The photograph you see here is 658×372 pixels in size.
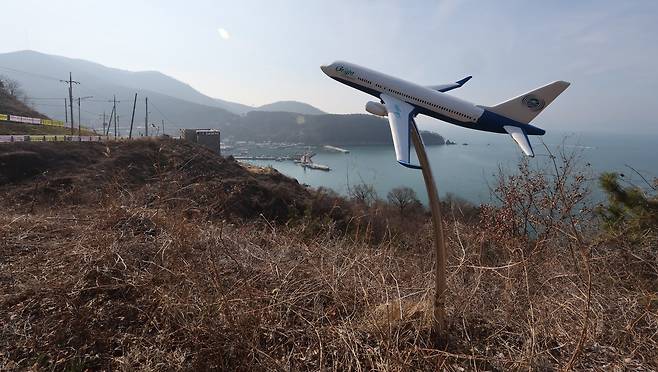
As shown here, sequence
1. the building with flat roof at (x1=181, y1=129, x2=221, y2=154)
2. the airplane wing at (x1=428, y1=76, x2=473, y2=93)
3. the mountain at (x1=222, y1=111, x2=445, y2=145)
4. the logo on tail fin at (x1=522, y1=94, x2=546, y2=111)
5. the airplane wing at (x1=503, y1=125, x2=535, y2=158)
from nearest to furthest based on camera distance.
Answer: the airplane wing at (x1=503, y1=125, x2=535, y2=158) < the logo on tail fin at (x1=522, y1=94, x2=546, y2=111) < the airplane wing at (x1=428, y1=76, x2=473, y2=93) < the building with flat roof at (x1=181, y1=129, x2=221, y2=154) < the mountain at (x1=222, y1=111, x2=445, y2=145)

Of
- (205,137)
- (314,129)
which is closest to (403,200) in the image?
(205,137)

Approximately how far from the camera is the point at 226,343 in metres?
3.13

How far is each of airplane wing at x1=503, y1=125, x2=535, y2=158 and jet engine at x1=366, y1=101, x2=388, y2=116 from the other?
1098mm

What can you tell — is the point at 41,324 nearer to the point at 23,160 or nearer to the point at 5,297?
the point at 5,297

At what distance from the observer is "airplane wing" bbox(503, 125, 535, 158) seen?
2.86 meters

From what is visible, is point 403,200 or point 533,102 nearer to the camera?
point 533,102

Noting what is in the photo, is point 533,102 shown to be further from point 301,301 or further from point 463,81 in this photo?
point 301,301

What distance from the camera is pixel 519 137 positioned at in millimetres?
2961

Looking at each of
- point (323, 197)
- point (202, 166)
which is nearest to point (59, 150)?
point (202, 166)

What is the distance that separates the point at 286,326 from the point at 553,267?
13.3 feet

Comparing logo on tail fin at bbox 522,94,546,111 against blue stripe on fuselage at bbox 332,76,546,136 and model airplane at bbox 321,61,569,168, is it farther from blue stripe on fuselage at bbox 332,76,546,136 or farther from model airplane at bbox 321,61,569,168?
blue stripe on fuselage at bbox 332,76,546,136

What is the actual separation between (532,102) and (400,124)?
4.08 ft

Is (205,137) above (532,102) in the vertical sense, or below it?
below

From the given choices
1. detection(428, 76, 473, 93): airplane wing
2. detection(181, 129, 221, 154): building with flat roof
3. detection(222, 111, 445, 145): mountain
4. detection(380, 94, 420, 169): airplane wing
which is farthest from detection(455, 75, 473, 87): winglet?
detection(222, 111, 445, 145): mountain
